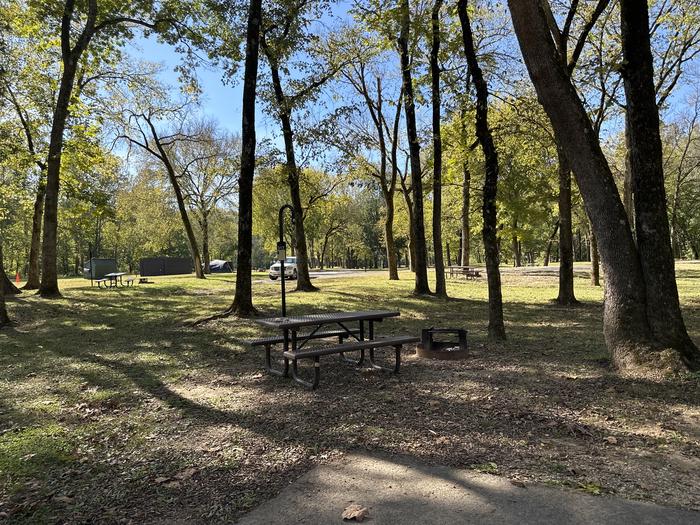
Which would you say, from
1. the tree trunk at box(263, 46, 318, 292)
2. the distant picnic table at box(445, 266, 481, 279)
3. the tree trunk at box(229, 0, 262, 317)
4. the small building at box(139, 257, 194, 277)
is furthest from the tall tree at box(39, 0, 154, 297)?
the small building at box(139, 257, 194, 277)

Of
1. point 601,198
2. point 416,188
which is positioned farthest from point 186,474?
point 416,188

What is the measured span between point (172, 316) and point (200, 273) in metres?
15.8

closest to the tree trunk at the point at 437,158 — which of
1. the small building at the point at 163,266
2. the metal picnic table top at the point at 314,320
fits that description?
the metal picnic table top at the point at 314,320

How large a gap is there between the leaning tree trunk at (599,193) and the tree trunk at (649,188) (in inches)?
5.0

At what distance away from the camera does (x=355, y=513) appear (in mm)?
2840

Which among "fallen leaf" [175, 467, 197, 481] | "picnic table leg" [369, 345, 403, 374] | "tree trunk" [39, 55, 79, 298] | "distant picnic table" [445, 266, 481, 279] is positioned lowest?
"fallen leaf" [175, 467, 197, 481]

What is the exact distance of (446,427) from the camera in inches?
168

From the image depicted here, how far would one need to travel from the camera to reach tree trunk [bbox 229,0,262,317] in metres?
11.2

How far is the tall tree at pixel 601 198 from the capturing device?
563 centimetres

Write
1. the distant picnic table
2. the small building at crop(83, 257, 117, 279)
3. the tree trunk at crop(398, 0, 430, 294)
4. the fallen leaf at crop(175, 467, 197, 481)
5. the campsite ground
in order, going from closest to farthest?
the campsite ground, the fallen leaf at crop(175, 467, 197, 481), the tree trunk at crop(398, 0, 430, 294), the small building at crop(83, 257, 117, 279), the distant picnic table

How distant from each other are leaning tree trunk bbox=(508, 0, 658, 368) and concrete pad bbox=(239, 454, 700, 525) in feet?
10.4

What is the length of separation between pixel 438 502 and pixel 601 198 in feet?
14.3

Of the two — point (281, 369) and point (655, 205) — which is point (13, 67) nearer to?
point (281, 369)

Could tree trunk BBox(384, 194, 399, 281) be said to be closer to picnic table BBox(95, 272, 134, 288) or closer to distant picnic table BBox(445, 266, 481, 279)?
distant picnic table BBox(445, 266, 481, 279)
